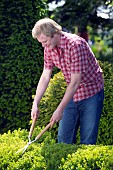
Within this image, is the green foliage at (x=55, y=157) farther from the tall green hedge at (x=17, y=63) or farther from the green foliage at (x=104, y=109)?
the tall green hedge at (x=17, y=63)

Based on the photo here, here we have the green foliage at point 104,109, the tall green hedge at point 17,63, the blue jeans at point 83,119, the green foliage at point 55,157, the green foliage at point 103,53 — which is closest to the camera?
the green foliage at point 55,157

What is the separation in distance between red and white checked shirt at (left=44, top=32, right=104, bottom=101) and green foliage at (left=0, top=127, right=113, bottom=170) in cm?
55

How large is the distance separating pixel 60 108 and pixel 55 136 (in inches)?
45.3

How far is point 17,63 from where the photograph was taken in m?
6.31

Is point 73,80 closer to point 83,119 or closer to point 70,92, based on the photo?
point 70,92

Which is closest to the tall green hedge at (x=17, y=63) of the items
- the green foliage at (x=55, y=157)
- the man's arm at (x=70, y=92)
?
the green foliage at (x=55, y=157)

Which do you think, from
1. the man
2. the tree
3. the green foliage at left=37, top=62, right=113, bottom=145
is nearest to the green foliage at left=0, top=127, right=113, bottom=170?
the man

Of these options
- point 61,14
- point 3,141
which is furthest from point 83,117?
point 61,14

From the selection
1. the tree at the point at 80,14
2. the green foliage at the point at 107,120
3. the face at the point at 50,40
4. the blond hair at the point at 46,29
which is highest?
the blond hair at the point at 46,29

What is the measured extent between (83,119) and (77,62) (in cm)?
59

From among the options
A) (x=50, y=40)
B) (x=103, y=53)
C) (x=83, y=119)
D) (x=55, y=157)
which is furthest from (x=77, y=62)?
(x=103, y=53)

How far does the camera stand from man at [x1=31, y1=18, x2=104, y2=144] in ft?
14.2

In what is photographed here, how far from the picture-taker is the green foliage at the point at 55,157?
12.8ft

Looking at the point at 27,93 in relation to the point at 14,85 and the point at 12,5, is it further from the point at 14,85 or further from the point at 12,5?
the point at 12,5
